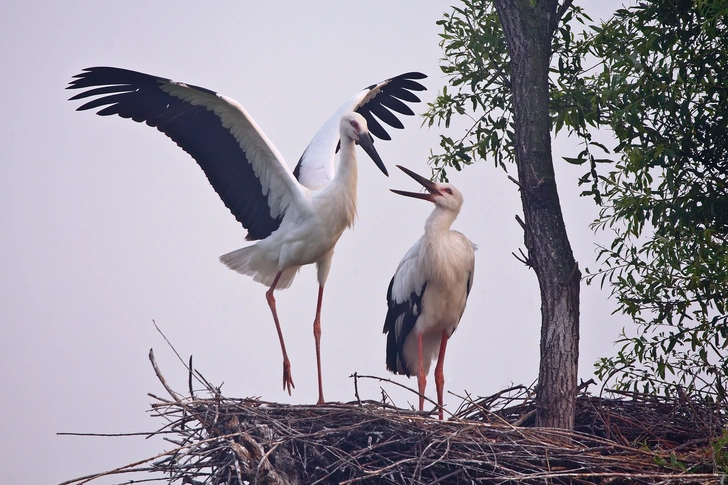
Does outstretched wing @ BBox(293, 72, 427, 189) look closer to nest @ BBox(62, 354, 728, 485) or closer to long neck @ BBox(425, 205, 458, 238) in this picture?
long neck @ BBox(425, 205, 458, 238)

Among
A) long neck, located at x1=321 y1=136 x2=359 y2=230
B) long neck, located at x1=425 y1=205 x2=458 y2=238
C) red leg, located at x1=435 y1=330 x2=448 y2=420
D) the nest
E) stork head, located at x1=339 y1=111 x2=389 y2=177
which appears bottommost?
the nest

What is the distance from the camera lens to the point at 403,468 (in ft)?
14.5

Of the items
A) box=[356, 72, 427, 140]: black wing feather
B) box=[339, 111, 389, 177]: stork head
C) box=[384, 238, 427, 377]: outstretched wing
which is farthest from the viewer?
box=[356, 72, 427, 140]: black wing feather

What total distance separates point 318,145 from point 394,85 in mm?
906

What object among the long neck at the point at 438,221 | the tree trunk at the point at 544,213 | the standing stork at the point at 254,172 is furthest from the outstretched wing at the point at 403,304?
the tree trunk at the point at 544,213

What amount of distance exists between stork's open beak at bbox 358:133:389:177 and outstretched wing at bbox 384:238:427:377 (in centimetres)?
62

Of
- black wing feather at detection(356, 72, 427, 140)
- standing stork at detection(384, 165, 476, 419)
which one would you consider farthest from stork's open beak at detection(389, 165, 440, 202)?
black wing feather at detection(356, 72, 427, 140)

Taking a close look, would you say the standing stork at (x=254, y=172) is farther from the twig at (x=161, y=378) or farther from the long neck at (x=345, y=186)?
the twig at (x=161, y=378)

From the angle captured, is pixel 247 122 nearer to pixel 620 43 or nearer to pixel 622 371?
pixel 620 43

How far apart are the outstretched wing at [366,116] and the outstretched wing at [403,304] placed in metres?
0.85

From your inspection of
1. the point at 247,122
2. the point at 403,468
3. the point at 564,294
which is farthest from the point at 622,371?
the point at 247,122

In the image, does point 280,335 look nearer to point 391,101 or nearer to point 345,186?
point 345,186

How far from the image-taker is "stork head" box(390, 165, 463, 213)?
20.2 ft

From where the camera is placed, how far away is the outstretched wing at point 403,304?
6.20 meters
